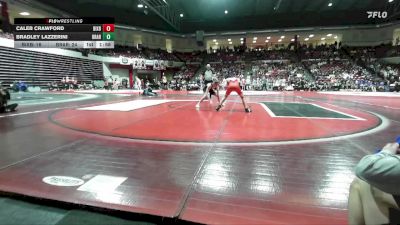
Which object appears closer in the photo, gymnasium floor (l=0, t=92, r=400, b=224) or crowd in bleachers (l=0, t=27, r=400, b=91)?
gymnasium floor (l=0, t=92, r=400, b=224)

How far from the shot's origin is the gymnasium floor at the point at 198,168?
1915 mm

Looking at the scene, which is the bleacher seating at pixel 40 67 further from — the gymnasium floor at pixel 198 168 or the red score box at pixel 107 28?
the gymnasium floor at pixel 198 168

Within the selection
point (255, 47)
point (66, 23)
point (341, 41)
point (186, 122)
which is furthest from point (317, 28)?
point (186, 122)

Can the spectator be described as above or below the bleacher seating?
below

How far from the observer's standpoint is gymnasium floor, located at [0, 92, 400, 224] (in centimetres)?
192

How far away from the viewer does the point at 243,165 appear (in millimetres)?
2832

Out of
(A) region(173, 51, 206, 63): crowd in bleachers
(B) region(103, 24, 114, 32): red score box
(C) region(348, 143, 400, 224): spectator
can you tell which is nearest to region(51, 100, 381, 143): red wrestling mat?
(C) region(348, 143, 400, 224): spectator

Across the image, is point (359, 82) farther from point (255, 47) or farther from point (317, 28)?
point (255, 47)

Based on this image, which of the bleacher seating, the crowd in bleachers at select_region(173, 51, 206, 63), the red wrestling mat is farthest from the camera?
the crowd in bleachers at select_region(173, 51, 206, 63)

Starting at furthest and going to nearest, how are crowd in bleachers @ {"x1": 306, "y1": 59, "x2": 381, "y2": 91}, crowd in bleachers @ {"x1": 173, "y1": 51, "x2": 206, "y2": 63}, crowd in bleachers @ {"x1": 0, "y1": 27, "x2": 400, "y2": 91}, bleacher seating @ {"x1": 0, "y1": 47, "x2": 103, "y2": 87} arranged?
crowd in bleachers @ {"x1": 173, "y1": 51, "x2": 206, "y2": 63} → crowd in bleachers @ {"x1": 0, "y1": 27, "x2": 400, "y2": 91} → crowd in bleachers @ {"x1": 306, "y1": 59, "x2": 381, "y2": 91} → bleacher seating @ {"x1": 0, "y1": 47, "x2": 103, "y2": 87}
